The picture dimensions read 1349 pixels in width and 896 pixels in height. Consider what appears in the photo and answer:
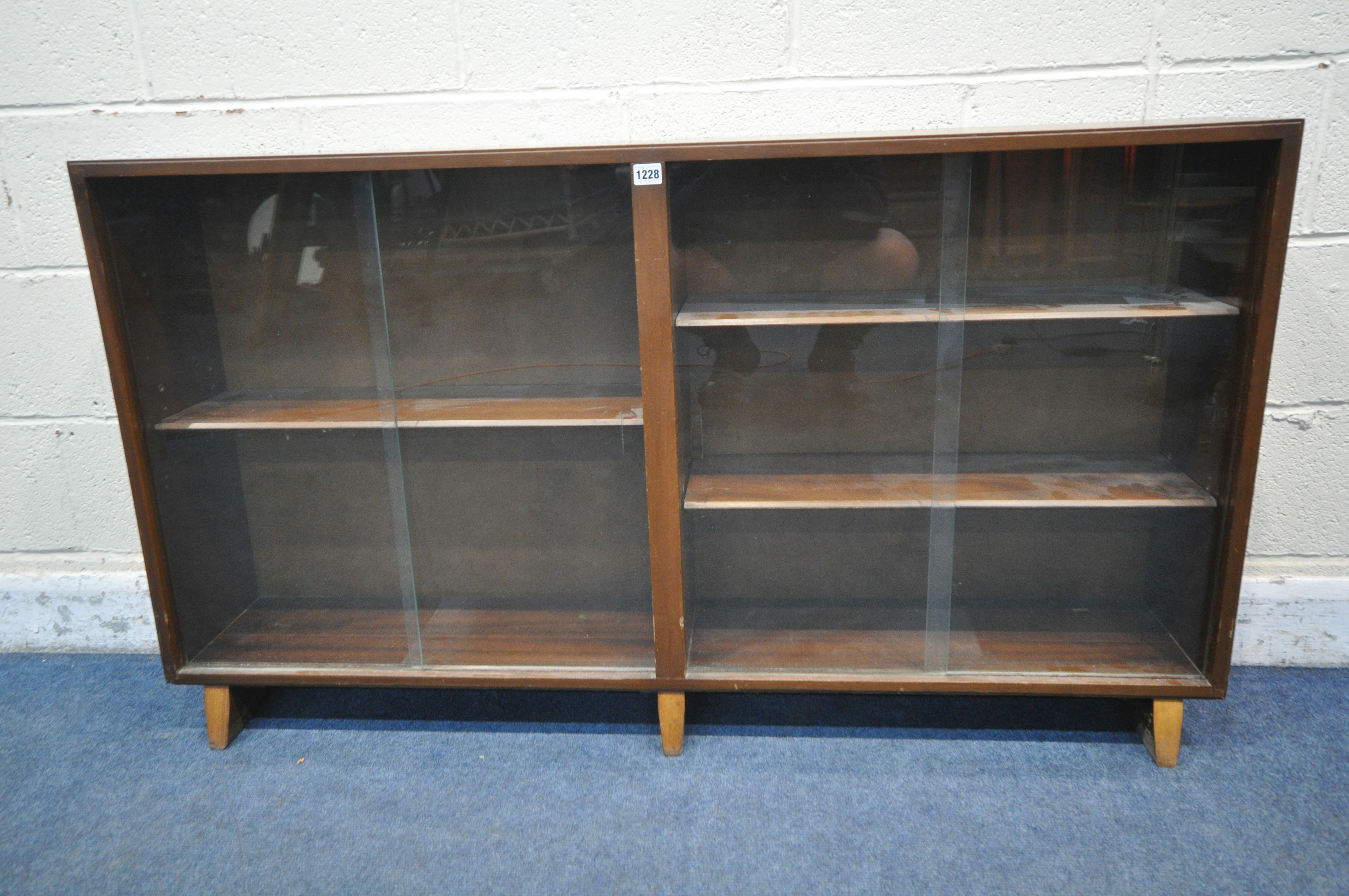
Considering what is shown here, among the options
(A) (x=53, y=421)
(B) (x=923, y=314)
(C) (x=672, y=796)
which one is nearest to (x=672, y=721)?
(C) (x=672, y=796)

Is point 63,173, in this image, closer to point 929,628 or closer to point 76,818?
point 76,818

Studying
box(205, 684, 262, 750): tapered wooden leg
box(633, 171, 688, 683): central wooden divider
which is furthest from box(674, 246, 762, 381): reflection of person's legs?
box(205, 684, 262, 750): tapered wooden leg

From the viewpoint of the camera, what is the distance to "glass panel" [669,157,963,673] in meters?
1.86

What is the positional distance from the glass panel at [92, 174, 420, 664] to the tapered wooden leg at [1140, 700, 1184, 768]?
1580 millimetres

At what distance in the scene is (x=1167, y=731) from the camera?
6.43 ft

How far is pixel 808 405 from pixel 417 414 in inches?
33.3

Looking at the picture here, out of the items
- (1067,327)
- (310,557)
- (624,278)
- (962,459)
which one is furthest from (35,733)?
(1067,327)

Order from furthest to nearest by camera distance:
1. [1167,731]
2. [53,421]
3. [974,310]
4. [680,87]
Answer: [53,421] < [680,87] < [1167,731] < [974,310]

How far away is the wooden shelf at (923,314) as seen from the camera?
6.04 ft

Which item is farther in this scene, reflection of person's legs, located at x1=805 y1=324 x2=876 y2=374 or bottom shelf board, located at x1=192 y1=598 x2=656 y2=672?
bottom shelf board, located at x1=192 y1=598 x2=656 y2=672

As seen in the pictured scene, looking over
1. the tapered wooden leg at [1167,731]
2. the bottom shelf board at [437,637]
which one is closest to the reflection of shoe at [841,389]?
the bottom shelf board at [437,637]

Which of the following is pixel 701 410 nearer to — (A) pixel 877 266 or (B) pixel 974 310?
(A) pixel 877 266

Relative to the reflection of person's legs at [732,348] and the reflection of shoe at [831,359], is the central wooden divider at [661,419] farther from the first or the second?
the reflection of shoe at [831,359]

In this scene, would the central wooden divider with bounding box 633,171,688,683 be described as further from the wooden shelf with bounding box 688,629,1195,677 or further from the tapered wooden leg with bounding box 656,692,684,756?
the wooden shelf with bounding box 688,629,1195,677
